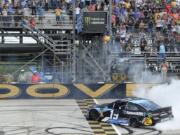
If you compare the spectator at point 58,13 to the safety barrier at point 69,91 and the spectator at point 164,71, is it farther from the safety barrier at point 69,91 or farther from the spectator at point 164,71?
the spectator at point 164,71

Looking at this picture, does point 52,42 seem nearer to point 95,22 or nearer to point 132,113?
point 95,22

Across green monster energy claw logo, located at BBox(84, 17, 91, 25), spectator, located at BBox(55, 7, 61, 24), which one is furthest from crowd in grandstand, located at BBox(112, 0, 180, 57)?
spectator, located at BBox(55, 7, 61, 24)

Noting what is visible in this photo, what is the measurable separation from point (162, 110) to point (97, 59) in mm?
11359

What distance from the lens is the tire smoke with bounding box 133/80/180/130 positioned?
21.4 metres

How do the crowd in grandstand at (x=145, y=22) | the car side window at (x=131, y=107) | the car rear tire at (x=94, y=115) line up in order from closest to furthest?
the car side window at (x=131, y=107) < the car rear tire at (x=94, y=115) < the crowd in grandstand at (x=145, y=22)

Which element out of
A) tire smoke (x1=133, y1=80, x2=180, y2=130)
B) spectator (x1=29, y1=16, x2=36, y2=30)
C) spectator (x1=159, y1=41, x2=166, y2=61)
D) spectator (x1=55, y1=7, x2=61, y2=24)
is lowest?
tire smoke (x1=133, y1=80, x2=180, y2=130)

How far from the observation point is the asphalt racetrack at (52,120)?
20862mm

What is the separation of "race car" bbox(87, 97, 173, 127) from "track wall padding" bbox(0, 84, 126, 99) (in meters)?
7.78

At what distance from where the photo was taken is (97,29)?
32.0 meters

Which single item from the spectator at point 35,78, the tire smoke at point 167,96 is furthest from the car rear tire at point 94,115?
the spectator at point 35,78

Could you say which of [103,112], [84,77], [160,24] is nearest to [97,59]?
→ [84,77]

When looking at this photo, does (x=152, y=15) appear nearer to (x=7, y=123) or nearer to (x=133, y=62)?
(x=133, y=62)

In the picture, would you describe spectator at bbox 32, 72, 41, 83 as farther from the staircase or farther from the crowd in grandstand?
the crowd in grandstand

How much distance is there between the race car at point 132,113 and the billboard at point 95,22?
30.4 ft
